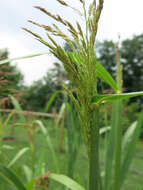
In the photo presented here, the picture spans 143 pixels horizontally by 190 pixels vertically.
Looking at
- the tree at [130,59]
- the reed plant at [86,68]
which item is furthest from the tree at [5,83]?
the tree at [130,59]

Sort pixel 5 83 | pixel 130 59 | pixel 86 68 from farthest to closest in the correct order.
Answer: pixel 130 59 → pixel 5 83 → pixel 86 68

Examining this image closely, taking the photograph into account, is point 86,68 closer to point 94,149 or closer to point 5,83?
point 94,149

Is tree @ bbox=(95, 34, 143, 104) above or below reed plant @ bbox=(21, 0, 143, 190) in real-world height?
above

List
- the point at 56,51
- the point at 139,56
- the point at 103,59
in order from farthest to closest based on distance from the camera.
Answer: the point at 103,59
the point at 139,56
the point at 56,51

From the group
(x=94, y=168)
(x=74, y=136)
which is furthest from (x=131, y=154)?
(x=94, y=168)

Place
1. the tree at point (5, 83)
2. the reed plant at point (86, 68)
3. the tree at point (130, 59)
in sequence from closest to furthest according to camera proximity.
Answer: the reed plant at point (86, 68), the tree at point (5, 83), the tree at point (130, 59)

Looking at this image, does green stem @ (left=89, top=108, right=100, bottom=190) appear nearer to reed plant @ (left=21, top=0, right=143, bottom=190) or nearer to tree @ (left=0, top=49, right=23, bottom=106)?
reed plant @ (left=21, top=0, right=143, bottom=190)

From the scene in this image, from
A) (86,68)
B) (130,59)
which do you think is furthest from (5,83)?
(130,59)

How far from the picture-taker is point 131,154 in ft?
2.01

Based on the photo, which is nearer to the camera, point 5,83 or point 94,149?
point 94,149

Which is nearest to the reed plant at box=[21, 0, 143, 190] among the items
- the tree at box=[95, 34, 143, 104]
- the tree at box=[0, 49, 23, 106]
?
the tree at box=[0, 49, 23, 106]

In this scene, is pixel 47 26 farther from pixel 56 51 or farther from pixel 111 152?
pixel 111 152

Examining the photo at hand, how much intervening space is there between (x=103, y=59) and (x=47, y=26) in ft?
74.2

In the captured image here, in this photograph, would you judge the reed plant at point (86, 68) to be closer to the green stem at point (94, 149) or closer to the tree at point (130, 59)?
the green stem at point (94, 149)
